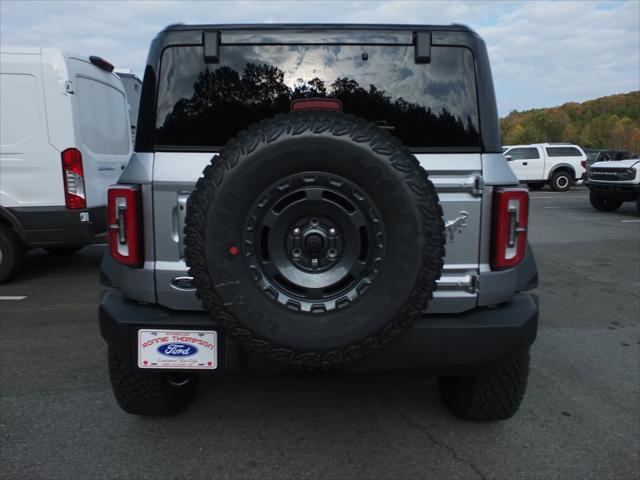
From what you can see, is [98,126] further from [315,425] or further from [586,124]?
[586,124]

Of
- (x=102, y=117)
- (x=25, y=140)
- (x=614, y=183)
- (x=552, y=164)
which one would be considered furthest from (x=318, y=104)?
(x=552, y=164)

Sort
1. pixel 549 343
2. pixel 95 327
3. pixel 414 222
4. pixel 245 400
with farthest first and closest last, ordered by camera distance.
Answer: pixel 95 327 → pixel 549 343 → pixel 245 400 → pixel 414 222

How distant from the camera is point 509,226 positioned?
98.0 inches

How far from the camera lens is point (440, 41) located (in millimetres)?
2512

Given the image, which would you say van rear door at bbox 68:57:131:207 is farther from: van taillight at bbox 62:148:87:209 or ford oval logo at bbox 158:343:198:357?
ford oval logo at bbox 158:343:198:357

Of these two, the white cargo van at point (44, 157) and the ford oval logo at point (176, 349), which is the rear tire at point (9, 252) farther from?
the ford oval logo at point (176, 349)

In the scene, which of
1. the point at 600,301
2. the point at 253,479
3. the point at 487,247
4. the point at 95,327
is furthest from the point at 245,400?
→ the point at 600,301

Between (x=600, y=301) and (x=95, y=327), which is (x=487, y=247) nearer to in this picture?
(x=95, y=327)

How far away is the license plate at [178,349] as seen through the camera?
240cm

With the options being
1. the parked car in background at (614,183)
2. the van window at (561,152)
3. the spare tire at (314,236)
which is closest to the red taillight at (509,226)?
the spare tire at (314,236)

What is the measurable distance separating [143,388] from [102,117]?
4.63 meters

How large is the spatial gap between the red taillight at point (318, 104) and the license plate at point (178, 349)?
104 centimetres

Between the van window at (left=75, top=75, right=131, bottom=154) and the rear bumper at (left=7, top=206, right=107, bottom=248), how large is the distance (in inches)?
30.8

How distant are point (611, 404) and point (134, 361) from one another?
263 centimetres
